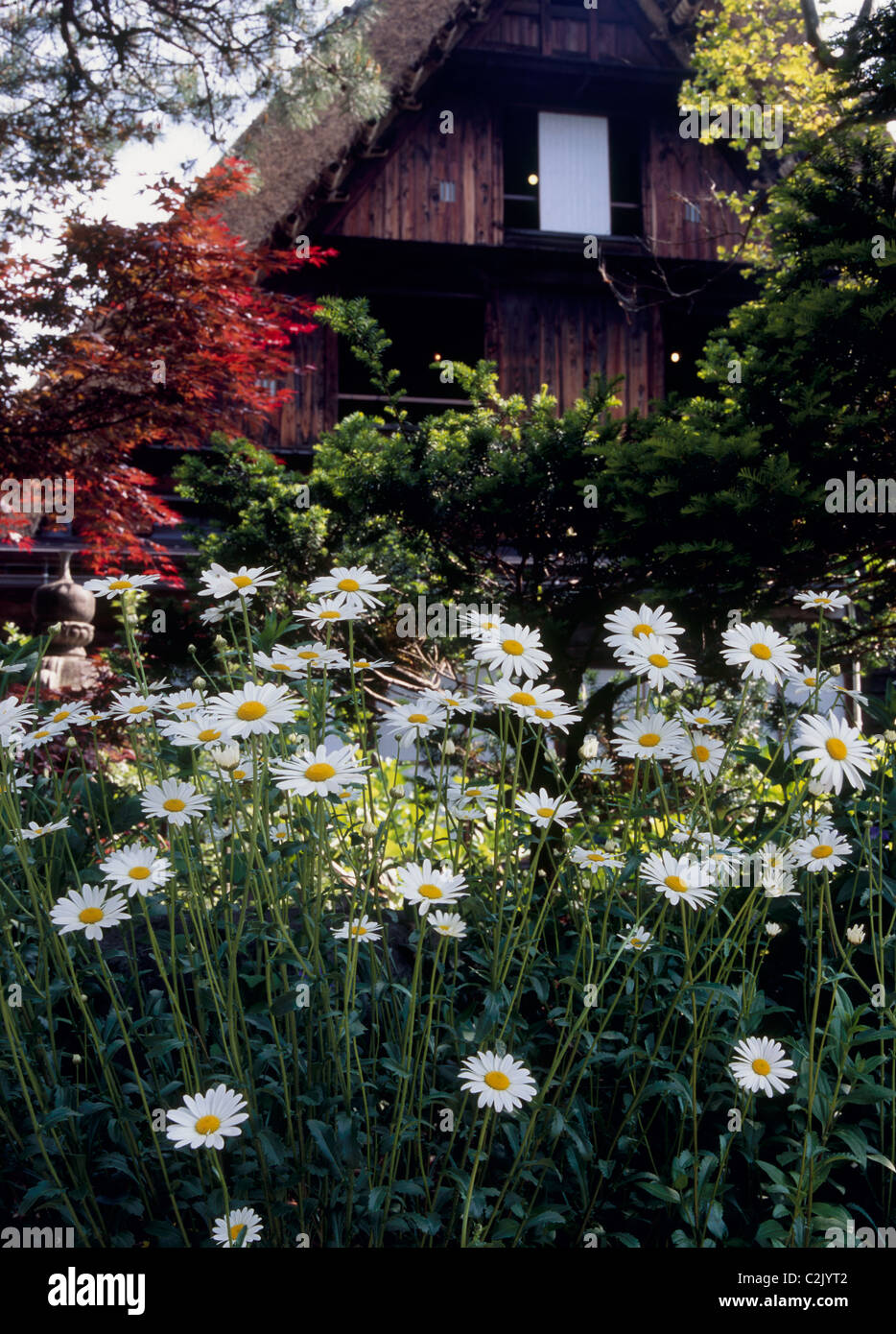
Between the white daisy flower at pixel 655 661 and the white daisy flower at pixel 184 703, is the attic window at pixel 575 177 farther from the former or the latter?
the white daisy flower at pixel 655 661

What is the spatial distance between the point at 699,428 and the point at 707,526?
0.40 m

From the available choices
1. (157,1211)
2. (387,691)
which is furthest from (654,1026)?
(387,691)

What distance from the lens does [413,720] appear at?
1.78m

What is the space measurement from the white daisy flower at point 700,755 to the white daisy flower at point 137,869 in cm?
92

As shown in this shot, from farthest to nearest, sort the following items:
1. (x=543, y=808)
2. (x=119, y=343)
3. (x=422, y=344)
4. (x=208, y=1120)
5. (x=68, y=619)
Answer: (x=422, y=344) < (x=68, y=619) < (x=119, y=343) < (x=543, y=808) < (x=208, y=1120)

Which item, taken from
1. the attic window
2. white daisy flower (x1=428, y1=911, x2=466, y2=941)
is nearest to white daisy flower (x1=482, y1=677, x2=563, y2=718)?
white daisy flower (x1=428, y1=911, x2=466, y2=941)

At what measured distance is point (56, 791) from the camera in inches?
83.8

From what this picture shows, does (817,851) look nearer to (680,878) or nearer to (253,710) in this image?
(680,878)

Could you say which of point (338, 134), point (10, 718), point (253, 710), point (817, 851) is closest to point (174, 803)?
point (253, 710)

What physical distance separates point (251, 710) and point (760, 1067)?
40.2 inches

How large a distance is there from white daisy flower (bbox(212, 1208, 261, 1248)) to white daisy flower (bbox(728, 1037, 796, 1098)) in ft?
2.59

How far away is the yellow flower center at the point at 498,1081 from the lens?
143cm

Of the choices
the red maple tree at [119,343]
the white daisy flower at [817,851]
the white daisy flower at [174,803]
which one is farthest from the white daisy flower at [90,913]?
the red maple tree at [119,343]

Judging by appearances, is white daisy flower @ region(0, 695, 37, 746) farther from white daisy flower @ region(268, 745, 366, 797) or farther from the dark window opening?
→ the dark window opening
